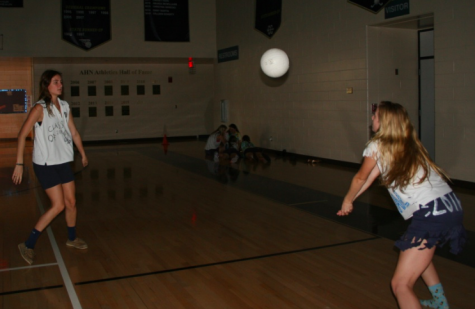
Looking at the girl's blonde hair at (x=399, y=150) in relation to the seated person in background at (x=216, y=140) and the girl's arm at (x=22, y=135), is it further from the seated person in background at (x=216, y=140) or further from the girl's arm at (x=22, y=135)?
the seated person in background at (x=216, y=140)

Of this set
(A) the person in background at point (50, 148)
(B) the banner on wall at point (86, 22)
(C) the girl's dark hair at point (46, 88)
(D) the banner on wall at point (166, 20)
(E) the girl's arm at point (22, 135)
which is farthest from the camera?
(D) the banner on wall at point (166, 20)

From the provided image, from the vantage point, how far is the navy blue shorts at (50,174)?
512cm

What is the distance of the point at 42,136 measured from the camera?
5102mm

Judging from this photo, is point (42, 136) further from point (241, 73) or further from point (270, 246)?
point (241, 73)

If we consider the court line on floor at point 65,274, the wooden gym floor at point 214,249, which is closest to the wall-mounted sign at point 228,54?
the wooden gym floor at point 214,249

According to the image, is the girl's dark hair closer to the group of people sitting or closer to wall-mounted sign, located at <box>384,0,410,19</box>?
wall-mounted sign, located at <box>384,0,410,19</box>

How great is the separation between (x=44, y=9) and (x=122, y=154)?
6.18 metres

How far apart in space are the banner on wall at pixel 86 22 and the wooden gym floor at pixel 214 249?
9.17m

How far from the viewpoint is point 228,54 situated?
18375mm

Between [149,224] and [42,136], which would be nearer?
[42,136]

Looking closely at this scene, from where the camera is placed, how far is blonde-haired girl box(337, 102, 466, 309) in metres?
3.16

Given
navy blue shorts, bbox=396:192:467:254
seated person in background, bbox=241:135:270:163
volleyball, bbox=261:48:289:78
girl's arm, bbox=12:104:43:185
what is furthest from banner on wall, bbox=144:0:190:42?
navy blue shorts, bbox=396:192:467:254

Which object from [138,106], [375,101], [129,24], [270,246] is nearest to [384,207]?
[270,246]

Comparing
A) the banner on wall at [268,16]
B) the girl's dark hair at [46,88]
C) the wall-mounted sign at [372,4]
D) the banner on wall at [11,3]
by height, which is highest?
the banner on wall at [11,3]
